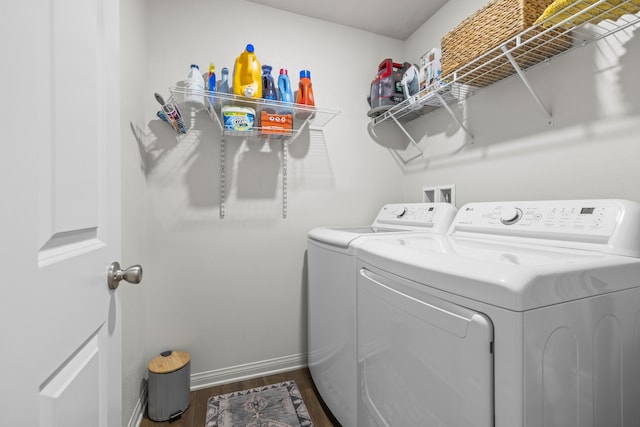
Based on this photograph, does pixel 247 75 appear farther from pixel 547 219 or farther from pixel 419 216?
pixel 547 219

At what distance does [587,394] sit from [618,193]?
862 millimetres

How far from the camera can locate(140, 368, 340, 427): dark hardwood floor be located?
1594 millimetres

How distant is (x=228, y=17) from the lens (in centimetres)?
196

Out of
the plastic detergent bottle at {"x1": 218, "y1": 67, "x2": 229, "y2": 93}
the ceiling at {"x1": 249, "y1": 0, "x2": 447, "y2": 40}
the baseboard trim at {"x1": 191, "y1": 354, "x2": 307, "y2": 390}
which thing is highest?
the ceiling at {"x1": 249, "y1": 0, "x2": 447, "y2": 40}

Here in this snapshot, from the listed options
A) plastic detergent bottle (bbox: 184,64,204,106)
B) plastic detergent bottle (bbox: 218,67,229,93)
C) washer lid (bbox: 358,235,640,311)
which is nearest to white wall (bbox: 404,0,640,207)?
washer lid (bbox: 358,235,640,311)

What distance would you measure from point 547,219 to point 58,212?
59.6 inches

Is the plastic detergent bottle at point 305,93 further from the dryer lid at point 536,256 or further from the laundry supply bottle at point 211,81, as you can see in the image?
the dryer lid at point 536,256

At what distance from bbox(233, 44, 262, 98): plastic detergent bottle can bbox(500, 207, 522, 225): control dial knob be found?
1486 mm

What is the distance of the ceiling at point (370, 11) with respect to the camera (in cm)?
202

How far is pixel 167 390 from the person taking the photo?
1589 mm

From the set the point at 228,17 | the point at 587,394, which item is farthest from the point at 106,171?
the point at 228,17

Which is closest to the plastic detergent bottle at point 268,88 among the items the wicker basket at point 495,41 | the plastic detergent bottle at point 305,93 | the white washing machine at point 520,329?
the plastic detergent bottle at point 305,93

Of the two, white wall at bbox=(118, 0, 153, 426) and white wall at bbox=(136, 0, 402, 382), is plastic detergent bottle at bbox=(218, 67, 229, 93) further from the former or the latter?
white wall at bbox=(118, 0, 153, 426)

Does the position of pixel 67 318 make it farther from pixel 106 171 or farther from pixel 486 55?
pixel 486 55
